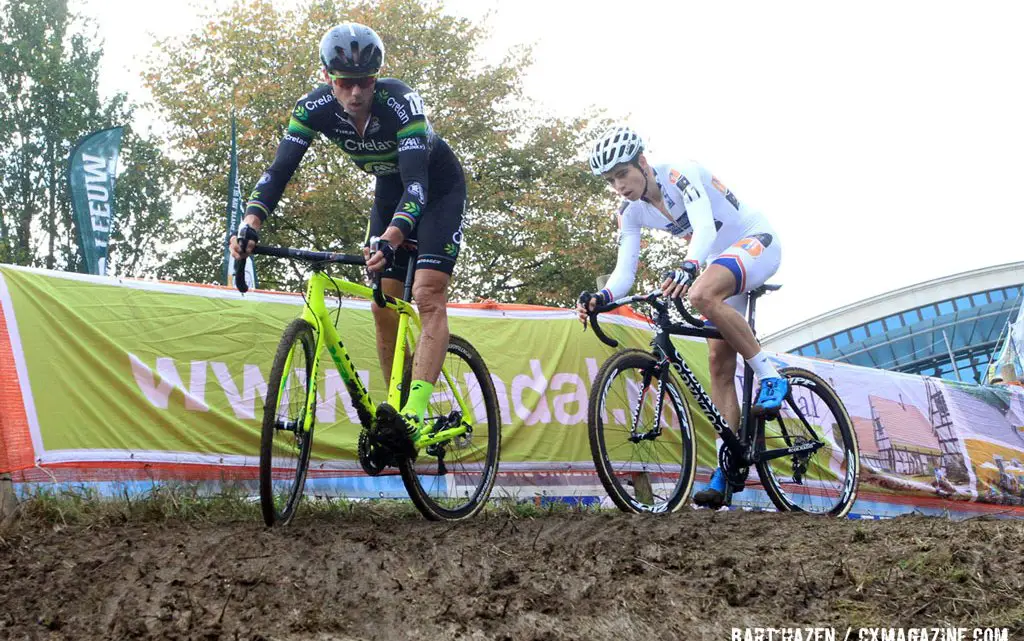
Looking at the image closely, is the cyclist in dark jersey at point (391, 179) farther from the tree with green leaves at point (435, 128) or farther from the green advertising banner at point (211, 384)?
the tree with green leaves at point (435, 128)

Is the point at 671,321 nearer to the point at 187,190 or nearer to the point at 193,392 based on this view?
the point at 193,392

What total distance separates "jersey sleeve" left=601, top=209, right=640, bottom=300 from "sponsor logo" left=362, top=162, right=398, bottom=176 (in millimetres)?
1530

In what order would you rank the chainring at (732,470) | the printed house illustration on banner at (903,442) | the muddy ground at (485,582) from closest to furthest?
the muddy ground at (485,582) → the chainring at (732,470) → the printed house illustration on banner at (903,442)

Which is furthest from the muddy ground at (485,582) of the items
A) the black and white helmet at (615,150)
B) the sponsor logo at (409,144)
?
the black and white helmet at (615,150)

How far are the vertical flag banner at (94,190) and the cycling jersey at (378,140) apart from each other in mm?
15282

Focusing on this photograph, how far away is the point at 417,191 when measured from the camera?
437cm

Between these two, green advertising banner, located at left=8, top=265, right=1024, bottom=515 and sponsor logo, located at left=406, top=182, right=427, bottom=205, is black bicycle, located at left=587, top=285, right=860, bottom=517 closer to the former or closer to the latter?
green advertising banner, located at left=8, top=265, right=1024, bottom=515

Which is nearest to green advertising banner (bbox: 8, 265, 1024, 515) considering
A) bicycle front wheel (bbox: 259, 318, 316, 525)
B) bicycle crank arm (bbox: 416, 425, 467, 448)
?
bicycle crank arm (bbox: 416, 425, 467, 448)

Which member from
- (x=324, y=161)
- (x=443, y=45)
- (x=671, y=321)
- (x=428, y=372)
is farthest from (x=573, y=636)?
(x=443, y=45)

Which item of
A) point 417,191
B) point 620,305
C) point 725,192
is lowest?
point 620,305

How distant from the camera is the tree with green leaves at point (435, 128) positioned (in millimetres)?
22703

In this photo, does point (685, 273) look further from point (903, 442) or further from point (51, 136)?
point (51, 136)

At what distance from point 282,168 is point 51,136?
114ft

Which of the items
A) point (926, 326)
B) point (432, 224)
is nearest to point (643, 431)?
point (432, 224)
